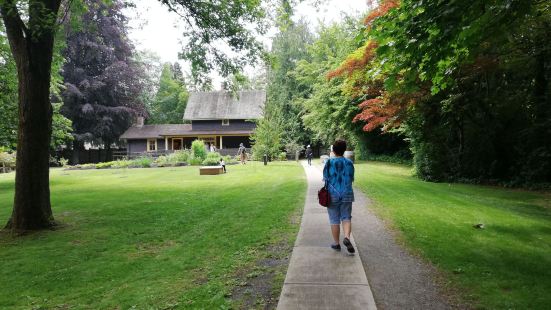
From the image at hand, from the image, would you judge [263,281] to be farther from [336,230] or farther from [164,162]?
[164,162]

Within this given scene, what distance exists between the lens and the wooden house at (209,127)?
46781 millimetres

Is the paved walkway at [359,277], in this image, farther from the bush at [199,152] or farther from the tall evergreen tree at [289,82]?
the tall evergreen tree at [289,82]

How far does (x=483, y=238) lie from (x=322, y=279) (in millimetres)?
3980

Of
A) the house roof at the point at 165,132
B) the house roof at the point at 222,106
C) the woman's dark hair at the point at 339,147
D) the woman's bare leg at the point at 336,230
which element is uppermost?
the house roof at the point at 222,106

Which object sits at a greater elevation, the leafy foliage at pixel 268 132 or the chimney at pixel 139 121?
the chimney at pixel 139 121

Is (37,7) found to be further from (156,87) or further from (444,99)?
(156,87)

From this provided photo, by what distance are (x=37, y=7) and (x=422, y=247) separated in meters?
8.59

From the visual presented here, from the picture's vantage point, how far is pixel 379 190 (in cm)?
1323

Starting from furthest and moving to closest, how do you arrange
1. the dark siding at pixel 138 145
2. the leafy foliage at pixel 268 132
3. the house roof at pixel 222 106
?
the dark siding at pixel 138 145 → the house roof at pixel 222 106 → the leafy foliage at pixel 268 132

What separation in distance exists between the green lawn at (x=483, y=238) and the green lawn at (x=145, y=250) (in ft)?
8.14

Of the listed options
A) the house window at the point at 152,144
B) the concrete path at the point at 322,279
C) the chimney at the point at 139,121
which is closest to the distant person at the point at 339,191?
the concrete path at the point at 322,279

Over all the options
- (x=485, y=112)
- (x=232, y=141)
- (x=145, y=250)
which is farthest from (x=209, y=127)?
(x=145, y=250)

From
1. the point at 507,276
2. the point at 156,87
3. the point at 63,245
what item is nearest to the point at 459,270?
the point at 507,276

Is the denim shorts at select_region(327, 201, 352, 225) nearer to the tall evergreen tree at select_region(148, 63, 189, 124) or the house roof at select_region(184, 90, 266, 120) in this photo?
the house roof at select_region(184, 90, 266, 120)
